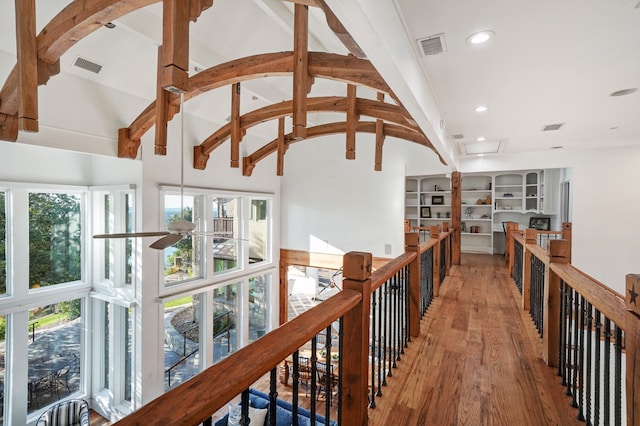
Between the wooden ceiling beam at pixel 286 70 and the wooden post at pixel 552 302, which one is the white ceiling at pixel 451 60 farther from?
the wooden post at pixel 552 302

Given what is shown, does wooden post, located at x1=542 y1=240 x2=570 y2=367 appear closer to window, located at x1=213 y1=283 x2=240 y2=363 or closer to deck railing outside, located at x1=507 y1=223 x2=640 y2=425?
deck railing outside, located at x1=507 y1=223 x2=640 y2=425

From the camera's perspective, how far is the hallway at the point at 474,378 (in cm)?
171

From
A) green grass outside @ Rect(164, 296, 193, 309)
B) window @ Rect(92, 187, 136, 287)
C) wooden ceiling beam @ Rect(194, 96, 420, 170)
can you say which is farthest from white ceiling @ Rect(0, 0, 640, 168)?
green grass outside @ Rect(164, 296, 193, 309)

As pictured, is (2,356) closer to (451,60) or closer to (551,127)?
(451,60)

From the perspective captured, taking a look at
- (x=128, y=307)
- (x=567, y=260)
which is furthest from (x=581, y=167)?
(x=128, y=307)

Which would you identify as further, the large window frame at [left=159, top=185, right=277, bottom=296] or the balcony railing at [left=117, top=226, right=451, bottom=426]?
the large window frame at [left=159, top=185, right=277, bottom=296]

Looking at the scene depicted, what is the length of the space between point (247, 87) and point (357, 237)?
4027 mm

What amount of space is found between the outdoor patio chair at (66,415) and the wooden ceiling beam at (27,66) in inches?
186

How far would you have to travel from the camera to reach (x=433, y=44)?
217 centimetres

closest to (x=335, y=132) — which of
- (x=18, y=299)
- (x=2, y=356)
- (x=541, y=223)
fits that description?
(x=18, y=299)

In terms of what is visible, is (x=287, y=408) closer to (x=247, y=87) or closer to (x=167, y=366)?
(x=167, y=366)

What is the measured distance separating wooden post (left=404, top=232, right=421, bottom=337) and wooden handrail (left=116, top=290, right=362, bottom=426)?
182cm

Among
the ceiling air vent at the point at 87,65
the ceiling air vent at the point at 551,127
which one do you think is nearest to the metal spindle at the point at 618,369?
the ceiling air vent at the point at 551,127

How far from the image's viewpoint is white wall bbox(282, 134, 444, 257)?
6.86 m
